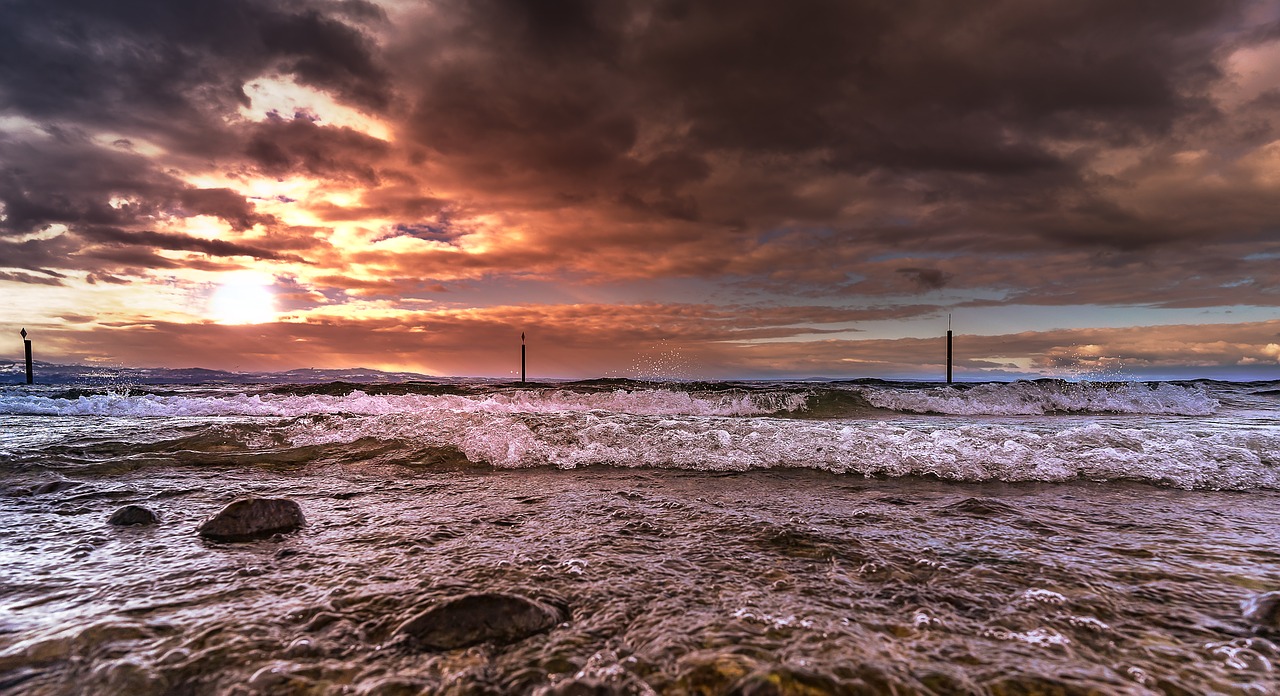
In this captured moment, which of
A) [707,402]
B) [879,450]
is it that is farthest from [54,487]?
[707,402]

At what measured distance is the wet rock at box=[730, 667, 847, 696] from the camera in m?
1.99

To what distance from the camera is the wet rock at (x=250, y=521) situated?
4.15 meters

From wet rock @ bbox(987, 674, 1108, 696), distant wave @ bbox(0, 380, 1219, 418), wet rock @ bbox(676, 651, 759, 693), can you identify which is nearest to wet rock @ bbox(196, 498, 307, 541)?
wet rock @ bbox(676, 651, 759, 693)

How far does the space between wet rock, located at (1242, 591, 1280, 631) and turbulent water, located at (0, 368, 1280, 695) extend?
0.06 m

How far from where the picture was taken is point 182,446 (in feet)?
27.1

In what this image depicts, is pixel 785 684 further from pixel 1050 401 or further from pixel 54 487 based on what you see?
pixel 1050 401

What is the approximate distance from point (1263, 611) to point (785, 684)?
2.83 meters

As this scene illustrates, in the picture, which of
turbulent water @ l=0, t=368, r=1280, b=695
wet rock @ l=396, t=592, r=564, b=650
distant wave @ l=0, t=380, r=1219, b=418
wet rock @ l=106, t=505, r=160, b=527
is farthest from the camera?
distant wave @ l=0, t=380, r=1219, b=418

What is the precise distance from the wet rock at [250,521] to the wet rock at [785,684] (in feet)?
13.0

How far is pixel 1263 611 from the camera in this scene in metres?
2.80

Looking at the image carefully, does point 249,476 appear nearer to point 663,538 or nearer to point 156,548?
point 156,548

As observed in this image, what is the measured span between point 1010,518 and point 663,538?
3.19m

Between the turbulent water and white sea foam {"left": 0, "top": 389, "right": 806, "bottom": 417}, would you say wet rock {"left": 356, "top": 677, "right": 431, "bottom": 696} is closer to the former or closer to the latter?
the turbulent water

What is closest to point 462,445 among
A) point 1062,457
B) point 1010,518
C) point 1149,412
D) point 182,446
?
point 182,446
